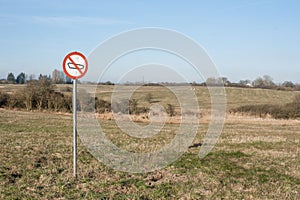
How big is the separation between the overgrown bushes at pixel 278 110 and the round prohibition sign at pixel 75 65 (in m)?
35.3

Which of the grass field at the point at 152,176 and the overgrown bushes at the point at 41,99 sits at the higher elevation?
the overgrown bushes at the point at 41,99

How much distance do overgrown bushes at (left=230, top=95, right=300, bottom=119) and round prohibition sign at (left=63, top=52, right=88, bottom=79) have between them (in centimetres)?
3530

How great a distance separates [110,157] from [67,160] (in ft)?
4.80

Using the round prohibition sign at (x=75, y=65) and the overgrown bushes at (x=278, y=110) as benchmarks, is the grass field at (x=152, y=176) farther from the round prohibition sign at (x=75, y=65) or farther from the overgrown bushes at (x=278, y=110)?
the overgrown bushes at (x=278, y=110)

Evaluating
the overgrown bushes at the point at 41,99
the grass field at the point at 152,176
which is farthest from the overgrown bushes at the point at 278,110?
the grass field at the point at 152,176

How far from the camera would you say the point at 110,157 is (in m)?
11.4

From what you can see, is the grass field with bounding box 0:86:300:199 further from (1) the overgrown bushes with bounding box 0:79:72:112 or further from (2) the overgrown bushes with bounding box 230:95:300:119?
(1) the overgrown bushes with bounding box 0:79:72:112

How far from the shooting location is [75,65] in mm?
8391

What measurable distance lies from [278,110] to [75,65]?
37596mm

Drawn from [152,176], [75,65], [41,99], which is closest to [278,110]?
[41,99]

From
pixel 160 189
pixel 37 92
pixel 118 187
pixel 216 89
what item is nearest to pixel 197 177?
pixel 160 189

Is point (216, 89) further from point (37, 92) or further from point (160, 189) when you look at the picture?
point (37, 92)

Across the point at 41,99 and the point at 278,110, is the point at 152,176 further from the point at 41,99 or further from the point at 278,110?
the point at 41,99

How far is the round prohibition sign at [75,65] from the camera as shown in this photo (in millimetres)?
8320
